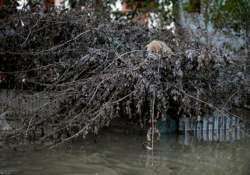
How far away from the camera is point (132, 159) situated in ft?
17.6

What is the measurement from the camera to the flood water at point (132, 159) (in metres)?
4.77

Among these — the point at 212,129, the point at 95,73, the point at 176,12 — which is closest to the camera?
the point at 95,73

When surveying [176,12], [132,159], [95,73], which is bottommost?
[132,159]

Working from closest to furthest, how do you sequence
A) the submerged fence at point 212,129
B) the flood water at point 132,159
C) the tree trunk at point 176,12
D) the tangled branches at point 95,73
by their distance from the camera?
the flood water at point 132,159, the tangled branches at point 95,73, the submerged fence at point 212,129, the tree trunk at point 176,12

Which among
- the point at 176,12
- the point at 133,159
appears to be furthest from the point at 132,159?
the point at 176,12

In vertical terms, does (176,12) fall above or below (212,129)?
above

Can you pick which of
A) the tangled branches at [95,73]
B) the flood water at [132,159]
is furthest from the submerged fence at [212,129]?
the tangled branches at [95,73]

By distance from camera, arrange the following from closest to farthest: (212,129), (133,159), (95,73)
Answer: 1. (133,159)
2. (95,73)
3. (212,129)

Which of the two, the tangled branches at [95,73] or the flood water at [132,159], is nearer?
the flood water at [132,159]

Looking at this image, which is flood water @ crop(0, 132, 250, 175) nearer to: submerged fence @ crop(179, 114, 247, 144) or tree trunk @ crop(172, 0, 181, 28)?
submerged fence @ crop(179, 114, 247, 144)

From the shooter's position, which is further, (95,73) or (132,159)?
(95,73)

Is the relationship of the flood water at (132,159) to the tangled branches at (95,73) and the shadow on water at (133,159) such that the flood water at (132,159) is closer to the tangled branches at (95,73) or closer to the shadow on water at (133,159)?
the shadow on water at (133,159)

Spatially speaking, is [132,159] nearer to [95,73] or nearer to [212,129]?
[95,73]

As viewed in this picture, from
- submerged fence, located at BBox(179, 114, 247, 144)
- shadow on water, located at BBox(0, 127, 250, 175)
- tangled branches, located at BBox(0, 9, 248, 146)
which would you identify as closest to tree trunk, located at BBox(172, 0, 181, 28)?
tangled branches, located at BBox(0, 9, 248, 146)
